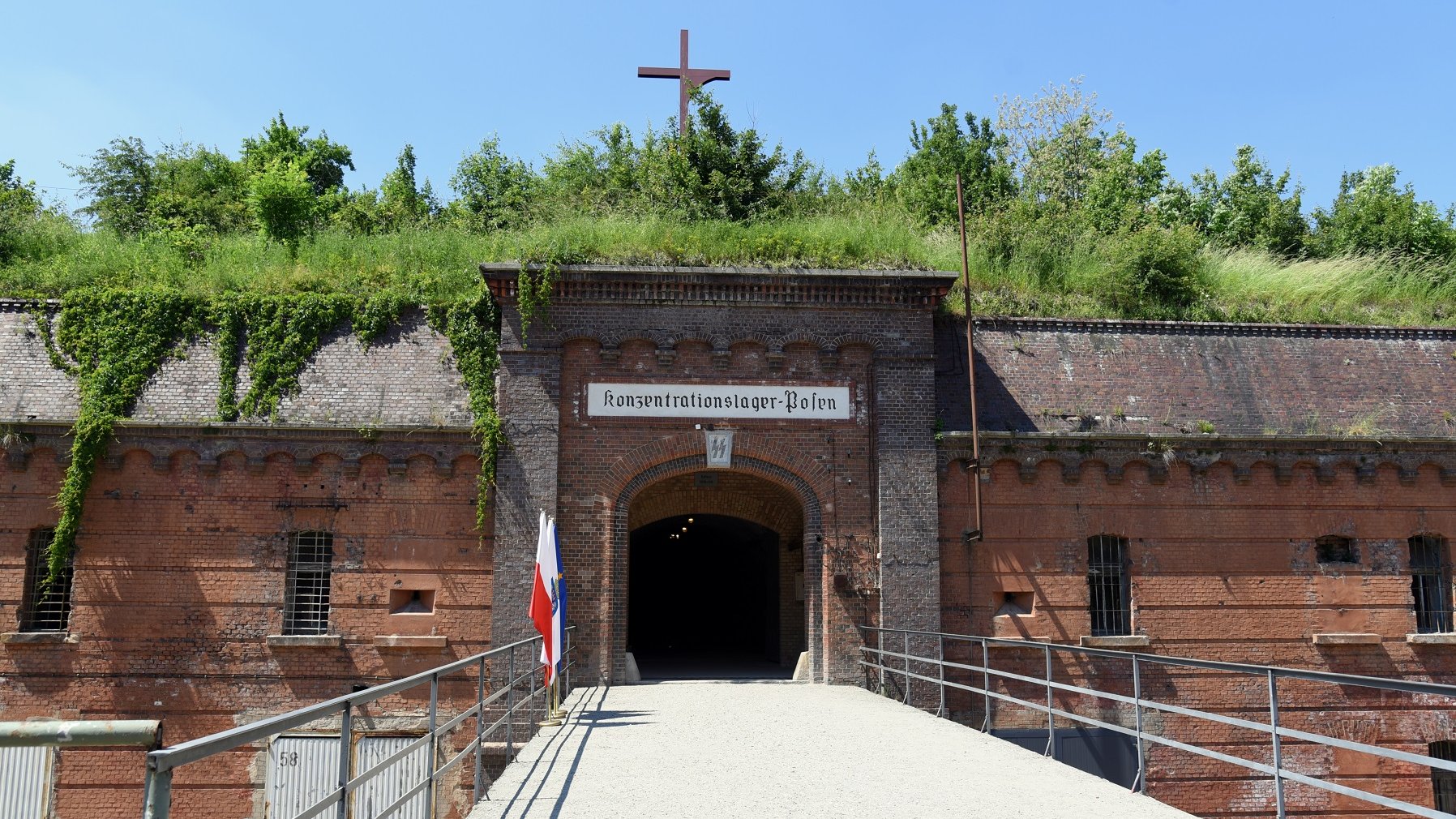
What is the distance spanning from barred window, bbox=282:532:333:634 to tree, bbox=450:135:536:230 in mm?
15757

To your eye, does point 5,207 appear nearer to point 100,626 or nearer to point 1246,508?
point 100,626

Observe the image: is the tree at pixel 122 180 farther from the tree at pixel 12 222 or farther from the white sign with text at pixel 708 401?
the white sign with text at pixel 708 401

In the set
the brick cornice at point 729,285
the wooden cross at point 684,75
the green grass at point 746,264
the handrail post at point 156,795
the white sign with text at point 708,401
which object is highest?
the wooden cross at point 684,75

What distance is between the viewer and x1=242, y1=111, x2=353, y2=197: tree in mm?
38969

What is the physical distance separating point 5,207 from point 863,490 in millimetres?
18829

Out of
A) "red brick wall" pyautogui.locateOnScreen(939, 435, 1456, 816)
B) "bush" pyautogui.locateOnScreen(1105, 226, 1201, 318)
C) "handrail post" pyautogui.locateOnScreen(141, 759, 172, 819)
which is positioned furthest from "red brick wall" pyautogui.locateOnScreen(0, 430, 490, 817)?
"bush" pyautogui.locateOnScreen(1105, 226, 1201, 318)

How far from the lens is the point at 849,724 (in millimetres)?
11336

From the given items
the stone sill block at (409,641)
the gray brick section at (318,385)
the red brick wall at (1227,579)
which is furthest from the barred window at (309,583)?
the red brick wall at (1227,579)

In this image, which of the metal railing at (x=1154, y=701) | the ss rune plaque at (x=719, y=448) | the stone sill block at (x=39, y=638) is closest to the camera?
the metal railing at (x=1154, y=701)

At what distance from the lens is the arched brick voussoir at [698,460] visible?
51.1 feet

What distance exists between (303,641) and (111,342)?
218 inches

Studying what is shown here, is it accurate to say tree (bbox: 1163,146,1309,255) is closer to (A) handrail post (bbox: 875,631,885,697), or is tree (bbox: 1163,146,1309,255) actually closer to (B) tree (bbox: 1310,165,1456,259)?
(B) tree (bbox: 1310,165,1456,259)

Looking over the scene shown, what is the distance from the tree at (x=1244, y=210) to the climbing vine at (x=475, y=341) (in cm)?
2405

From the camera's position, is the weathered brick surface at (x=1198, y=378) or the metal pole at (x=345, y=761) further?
the weathered brick surface at (x=1198, y=378)
